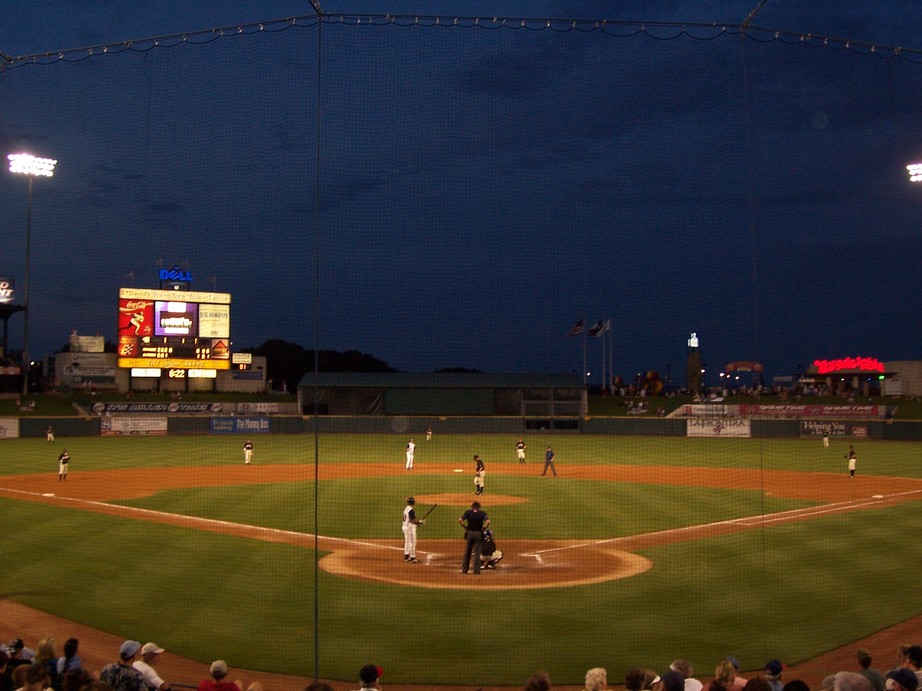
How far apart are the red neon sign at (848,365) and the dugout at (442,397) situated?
34491mm

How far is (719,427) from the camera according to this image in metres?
50.2

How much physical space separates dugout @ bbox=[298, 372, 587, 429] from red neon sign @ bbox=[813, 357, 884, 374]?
34491 millimetres

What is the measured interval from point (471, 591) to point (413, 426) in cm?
4100

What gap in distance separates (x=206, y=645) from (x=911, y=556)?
12.9 meters

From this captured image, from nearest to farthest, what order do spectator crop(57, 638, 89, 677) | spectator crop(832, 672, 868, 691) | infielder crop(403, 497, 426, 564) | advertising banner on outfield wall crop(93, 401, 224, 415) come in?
spectator crop(832, 672, 868, 691) < spectator crop(57, 638, 89, 677) < infielder crop(403, 497, 426, 564) < advertising banner on outfield wall crop(93, 401, 224, 415)

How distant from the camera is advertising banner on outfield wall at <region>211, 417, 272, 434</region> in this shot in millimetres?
52094

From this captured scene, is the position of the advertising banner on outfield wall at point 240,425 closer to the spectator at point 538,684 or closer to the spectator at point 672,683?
the spectator at point 538,684

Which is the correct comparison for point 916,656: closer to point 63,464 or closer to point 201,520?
point 201,520

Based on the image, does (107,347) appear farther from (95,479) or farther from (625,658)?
(625,658)

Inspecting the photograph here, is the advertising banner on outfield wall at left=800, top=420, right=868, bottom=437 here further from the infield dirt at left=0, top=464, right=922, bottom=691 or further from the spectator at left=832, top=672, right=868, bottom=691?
the spectator at left=832, top=672, right=868, bottom=691

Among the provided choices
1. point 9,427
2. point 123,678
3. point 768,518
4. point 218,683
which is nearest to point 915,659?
point 218,683

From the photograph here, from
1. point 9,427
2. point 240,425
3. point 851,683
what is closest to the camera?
point 851,683

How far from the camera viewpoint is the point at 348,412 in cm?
5747

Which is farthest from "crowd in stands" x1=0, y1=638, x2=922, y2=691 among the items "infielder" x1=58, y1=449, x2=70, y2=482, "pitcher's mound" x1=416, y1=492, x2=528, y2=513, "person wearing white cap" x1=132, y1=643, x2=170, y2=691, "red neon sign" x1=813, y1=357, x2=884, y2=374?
"red neon sign" x1=813, y1=357, x2=884, y2=374
